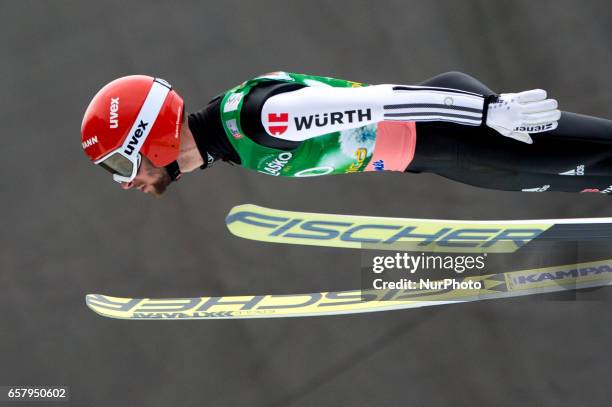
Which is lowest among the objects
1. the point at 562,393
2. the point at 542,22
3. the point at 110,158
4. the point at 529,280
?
the point at 562,393

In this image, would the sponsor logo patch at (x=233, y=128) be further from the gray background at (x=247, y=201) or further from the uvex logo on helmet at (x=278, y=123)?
the gray background at (x=247, y=201)

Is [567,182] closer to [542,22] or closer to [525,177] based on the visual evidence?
[525,177]


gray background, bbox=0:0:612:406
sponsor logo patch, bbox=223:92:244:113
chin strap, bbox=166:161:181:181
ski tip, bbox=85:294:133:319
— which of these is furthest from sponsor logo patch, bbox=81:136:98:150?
gray background, bbox=0:0:612:406

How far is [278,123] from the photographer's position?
191 centimetres

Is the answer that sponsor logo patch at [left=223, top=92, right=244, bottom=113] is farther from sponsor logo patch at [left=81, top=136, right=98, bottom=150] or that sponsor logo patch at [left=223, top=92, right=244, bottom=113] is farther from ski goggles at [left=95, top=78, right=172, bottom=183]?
sponsor logo patch at [left=81, top=136, right=98, bottom=150]

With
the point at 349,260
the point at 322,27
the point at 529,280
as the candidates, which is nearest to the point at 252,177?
the point at 349,260

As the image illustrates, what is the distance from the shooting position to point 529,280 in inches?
119

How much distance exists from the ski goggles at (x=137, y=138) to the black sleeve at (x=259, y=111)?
323mm

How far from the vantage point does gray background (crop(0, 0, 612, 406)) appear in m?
3.33

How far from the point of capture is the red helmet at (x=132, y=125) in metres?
2.10

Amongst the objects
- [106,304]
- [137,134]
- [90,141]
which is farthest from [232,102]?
[106,304]

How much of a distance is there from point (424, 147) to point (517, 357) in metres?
1.55

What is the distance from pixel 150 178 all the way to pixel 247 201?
145 cm

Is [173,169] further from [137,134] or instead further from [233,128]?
[233,128]
